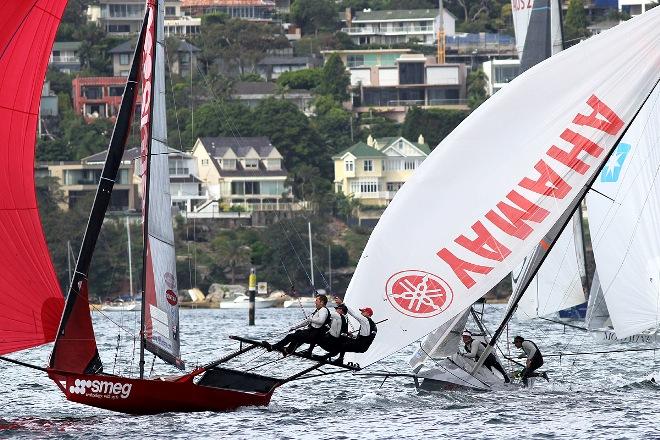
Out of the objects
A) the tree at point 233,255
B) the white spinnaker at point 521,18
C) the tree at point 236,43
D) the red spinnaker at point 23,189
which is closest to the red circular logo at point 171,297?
the red spinnaker at point 23,189

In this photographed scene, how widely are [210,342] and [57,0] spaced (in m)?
24.8

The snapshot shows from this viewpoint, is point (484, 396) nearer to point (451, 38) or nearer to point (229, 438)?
point (229, 438)

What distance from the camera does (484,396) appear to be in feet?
86.4

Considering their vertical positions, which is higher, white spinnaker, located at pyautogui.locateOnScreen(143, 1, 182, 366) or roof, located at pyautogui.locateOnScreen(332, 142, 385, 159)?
white spinnaker, located at pyautogui.locateOnScreen(143, 1, 182, 366)

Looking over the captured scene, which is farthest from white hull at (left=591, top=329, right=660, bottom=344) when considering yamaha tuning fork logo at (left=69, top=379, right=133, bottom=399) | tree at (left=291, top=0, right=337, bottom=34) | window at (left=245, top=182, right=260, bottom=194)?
tree at (left=291, top=0, right=337, bottom=34)

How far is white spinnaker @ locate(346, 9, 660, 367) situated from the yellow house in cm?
8362

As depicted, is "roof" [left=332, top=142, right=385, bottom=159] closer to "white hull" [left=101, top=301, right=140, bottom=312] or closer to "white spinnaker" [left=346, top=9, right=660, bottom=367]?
"white hull" [left=101, top=301, right=140, bottom=312]

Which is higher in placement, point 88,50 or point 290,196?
point 88,50

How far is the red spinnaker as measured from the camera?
22.8 m

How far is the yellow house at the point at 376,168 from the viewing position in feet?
372

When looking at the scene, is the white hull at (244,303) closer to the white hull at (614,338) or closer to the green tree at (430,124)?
the green tree at (430,124)

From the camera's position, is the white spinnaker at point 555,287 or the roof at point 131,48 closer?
the white spinnaker at point 555,287

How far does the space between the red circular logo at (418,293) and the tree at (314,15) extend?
132 m

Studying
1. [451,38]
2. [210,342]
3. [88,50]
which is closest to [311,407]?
[210,342]
